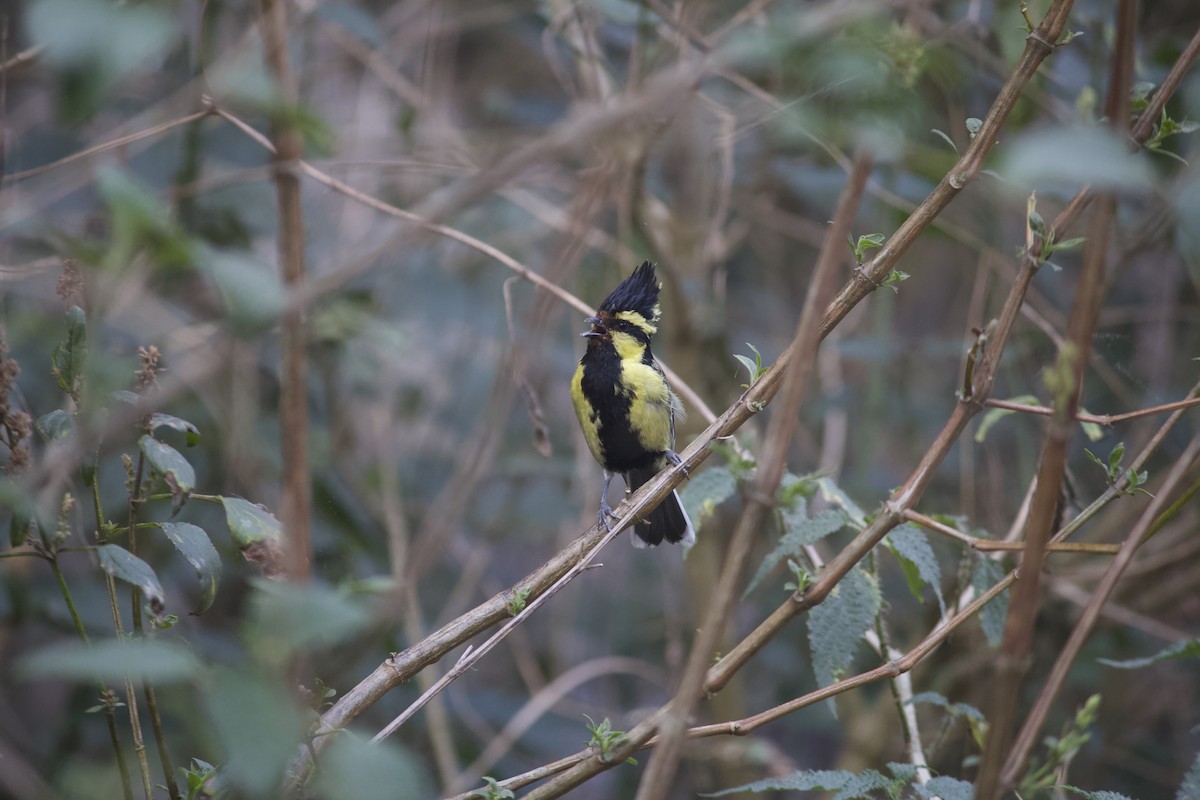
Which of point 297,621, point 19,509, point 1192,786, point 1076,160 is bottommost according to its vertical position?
point 1192,786

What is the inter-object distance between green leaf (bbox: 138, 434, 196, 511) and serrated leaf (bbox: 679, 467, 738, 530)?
95 cm

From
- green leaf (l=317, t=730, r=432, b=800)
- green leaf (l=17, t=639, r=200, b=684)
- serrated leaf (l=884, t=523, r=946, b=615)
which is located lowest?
serrated leaf (l=884, t=523, r=946, b=615)

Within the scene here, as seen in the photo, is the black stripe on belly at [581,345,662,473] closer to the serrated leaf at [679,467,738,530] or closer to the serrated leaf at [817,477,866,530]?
the serrated leaf at [679,467,738,530]

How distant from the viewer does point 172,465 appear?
4.32ft

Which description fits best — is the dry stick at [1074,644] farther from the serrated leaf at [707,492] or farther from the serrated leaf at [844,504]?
the serrated leaf at [707,492]

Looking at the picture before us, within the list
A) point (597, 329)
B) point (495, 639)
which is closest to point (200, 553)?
point (495, 639)

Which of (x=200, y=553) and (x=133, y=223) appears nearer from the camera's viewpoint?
(x=133, y=223)

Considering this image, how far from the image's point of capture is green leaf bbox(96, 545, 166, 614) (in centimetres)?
122

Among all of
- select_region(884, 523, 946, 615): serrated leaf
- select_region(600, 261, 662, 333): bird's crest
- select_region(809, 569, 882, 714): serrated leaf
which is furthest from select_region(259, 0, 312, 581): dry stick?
select_region(600, 261, 662, 333): bird's crest

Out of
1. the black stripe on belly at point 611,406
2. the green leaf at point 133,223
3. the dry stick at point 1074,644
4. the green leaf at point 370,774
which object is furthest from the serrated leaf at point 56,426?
the black stripe on belly at point 611,406

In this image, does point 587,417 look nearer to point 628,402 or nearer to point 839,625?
point 628,402

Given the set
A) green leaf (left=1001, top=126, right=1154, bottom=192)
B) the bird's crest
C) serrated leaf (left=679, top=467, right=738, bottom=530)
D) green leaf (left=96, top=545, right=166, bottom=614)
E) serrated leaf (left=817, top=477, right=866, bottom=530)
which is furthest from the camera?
the bird's crest

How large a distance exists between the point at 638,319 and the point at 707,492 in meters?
1.04

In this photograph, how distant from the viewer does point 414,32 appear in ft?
13.9
